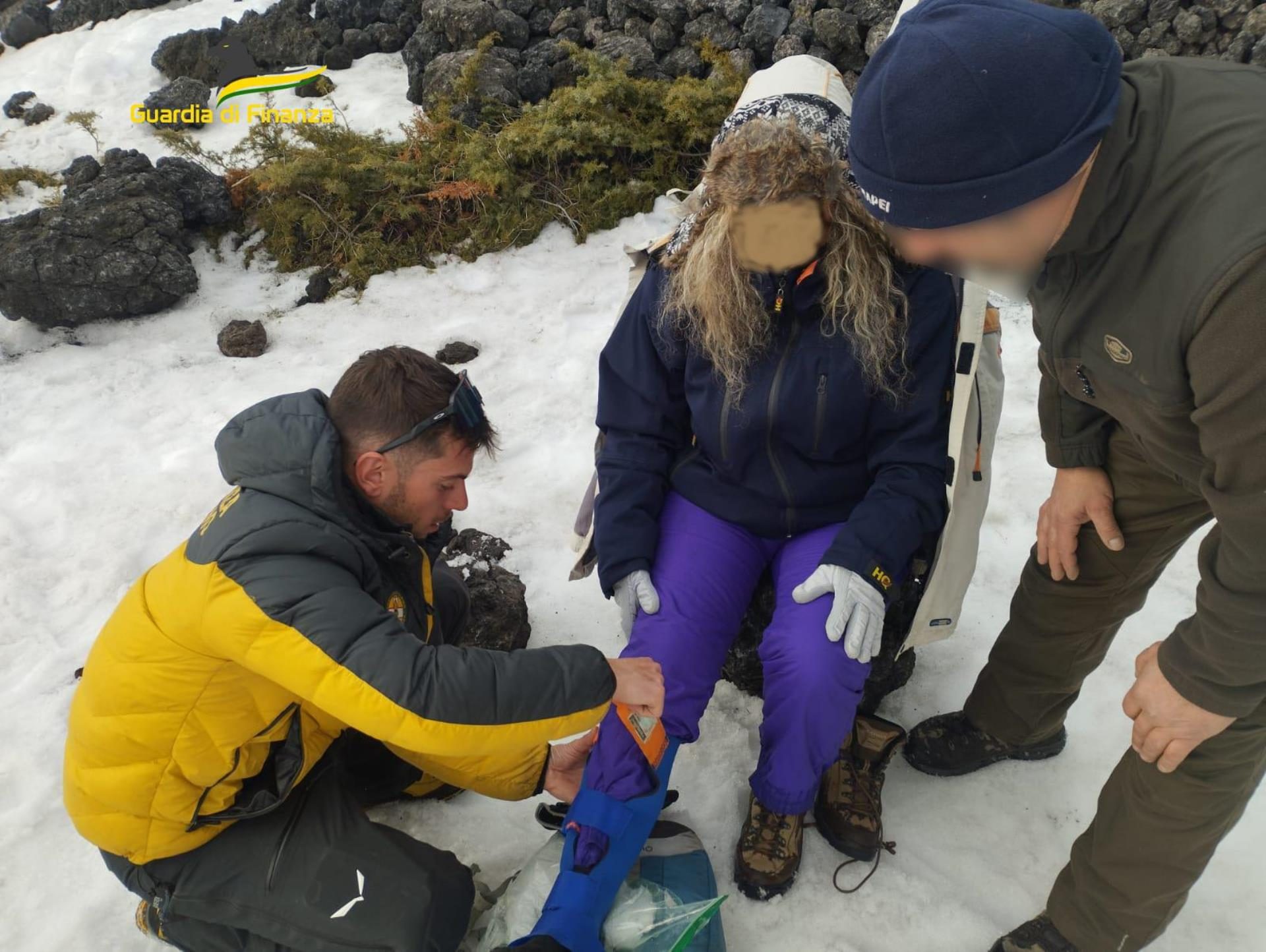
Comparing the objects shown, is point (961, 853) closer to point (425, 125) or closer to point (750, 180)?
point (750, 180)

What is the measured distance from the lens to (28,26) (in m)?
8.34

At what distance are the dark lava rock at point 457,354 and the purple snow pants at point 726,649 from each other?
7.45ft

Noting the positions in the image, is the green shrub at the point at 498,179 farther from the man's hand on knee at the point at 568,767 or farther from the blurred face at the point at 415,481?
the man's hand on knee at the point at 568,767

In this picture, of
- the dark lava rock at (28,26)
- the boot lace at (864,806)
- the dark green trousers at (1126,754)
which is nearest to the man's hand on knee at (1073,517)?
the dark green trousers at (1126,754)

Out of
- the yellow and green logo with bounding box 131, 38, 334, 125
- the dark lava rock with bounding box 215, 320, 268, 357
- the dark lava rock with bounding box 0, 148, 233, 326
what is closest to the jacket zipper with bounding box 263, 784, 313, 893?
the dark lava rock with bounding box 215, 320, 268, 357

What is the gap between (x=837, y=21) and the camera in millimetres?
5344

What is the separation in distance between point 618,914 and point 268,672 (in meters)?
0.94

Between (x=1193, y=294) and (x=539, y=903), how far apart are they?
5.63 ft

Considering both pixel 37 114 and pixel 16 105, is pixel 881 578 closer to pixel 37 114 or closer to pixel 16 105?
pixel 37 114

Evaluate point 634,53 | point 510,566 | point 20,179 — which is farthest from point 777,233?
point 20,179

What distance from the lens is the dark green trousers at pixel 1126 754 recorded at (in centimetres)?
149

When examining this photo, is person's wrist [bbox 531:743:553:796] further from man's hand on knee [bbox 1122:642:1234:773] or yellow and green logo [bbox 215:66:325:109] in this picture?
yellow and green logo [bbox 215:66:325:109]

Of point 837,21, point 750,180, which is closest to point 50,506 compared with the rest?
point 750,180

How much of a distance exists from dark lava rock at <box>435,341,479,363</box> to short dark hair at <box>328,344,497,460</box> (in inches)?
96.4
